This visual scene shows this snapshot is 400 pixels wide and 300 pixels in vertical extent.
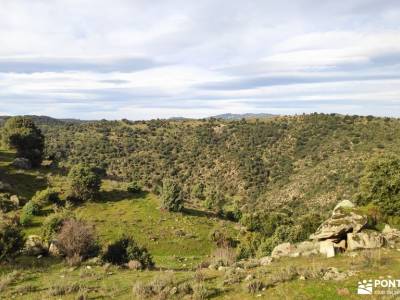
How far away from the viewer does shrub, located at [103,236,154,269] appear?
2078cm

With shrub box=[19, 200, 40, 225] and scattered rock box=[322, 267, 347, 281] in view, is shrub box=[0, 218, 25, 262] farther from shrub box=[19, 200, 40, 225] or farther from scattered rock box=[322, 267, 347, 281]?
shrub box=[19, 200, 40, 225]

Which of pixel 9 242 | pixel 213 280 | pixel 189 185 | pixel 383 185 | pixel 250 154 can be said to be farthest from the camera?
pixel 250 154

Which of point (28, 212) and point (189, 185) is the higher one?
point (28, 212)

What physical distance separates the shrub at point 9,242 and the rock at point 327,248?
648 inches

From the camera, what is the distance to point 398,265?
14344mm

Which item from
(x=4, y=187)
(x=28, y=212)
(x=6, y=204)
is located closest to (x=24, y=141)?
(x=4, y=187)

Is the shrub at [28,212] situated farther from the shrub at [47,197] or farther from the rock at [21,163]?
the rock at [21,163]

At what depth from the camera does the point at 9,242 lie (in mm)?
19422

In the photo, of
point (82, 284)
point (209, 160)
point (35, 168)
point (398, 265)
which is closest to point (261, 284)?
point (398, 265)

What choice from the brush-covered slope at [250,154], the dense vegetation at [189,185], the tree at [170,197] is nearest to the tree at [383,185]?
the dense vegetation at [189,185]

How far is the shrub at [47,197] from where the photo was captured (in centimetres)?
3975

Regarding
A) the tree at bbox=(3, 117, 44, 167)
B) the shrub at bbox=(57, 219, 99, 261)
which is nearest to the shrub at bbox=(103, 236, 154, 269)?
the shrub at bbox=(57, 219, 99, 261)

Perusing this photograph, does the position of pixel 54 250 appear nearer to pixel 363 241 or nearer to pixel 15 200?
pixel 363 241

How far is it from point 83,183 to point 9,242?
23.8 m
